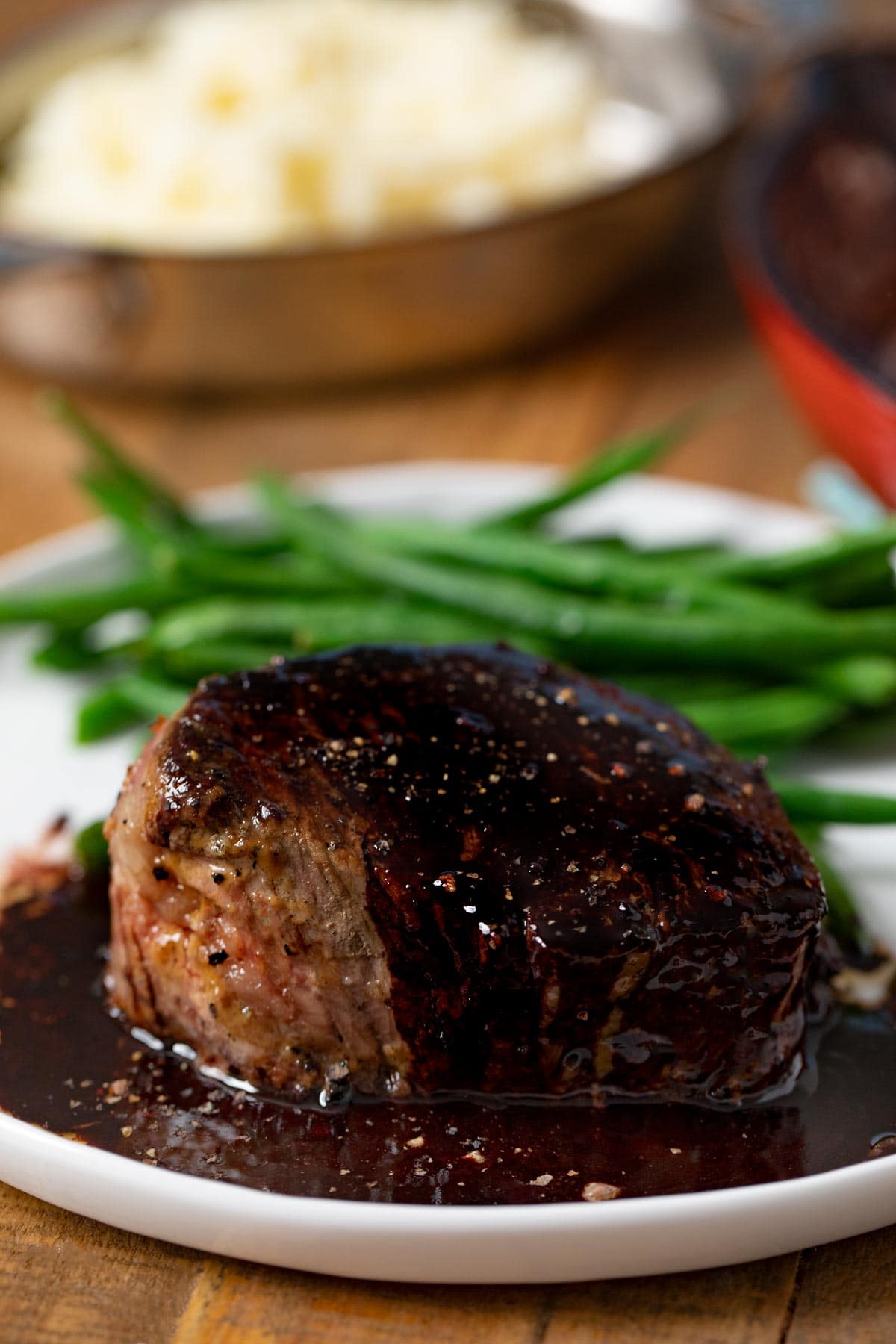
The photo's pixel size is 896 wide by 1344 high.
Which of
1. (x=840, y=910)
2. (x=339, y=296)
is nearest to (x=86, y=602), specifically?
(x=339, y=296)

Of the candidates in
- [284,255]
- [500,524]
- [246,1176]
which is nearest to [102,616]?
[500,524]

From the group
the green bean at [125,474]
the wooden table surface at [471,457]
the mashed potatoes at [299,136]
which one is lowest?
the wooden table surface at [471,457]

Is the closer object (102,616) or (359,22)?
(102,616)

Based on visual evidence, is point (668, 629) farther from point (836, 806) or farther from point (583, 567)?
point (836, 806)

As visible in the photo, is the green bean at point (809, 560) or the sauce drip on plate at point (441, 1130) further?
the green bean at point (809, 560)

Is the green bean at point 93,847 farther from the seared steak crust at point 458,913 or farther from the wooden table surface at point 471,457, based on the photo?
the wooden table surface at point 471,457

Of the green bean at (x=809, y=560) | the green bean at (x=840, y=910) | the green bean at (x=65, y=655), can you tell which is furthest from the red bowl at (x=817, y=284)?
the green bean at (x=65, y=655)

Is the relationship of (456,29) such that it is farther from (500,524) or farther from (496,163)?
(500,524)
